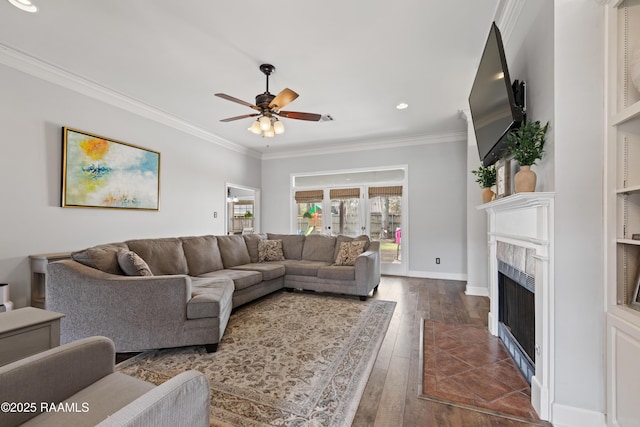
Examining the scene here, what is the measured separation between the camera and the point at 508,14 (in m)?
Result: 2.25

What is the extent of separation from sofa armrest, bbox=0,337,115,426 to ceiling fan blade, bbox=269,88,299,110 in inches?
91.3

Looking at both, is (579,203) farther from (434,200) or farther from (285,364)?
(434,200)

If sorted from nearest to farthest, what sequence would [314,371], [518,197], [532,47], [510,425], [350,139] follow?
[510,425]
[518,197]
[532,47]
[314,371]
[350,139]

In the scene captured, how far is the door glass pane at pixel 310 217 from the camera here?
6.55m

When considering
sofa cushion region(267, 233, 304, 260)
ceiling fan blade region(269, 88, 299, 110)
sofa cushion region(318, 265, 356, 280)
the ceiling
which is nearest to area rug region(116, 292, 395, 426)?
sofa cushion region(318, 265, 356, 280)

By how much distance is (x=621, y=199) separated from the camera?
141 cm

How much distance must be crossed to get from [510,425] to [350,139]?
506 cm

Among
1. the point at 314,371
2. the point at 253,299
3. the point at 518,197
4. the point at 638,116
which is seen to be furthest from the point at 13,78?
the point at 638,116

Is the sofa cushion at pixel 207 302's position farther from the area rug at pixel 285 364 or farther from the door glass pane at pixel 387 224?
the door glass pane at pixel 387 224

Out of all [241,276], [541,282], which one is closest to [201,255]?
[241,276]

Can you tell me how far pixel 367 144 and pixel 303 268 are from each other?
10.4ft

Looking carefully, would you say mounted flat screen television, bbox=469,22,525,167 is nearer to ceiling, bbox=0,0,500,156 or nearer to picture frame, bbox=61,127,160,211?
ceiling, bbox=0,0,500,156

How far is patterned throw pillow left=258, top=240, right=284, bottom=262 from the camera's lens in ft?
15.2

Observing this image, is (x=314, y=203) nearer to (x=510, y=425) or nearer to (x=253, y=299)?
(x=253, y=299)
